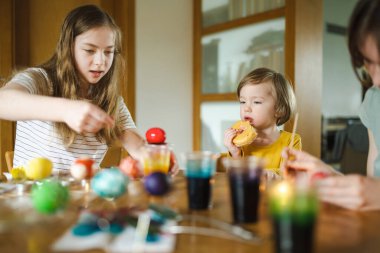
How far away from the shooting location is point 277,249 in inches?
22.7

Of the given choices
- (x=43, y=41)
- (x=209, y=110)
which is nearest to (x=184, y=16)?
(x=209, y=110)

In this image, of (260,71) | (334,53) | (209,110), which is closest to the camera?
(260,71)

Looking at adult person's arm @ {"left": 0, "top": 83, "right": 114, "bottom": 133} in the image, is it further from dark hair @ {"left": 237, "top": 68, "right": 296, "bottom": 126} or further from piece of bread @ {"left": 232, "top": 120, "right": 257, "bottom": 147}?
dark hair @ {"left": 237, "top": 68, "right": 296, "bottom": 126}

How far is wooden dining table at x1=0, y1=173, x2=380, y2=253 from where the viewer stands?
65 centimetres

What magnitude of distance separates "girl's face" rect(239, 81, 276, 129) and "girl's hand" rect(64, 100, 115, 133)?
100 centimetres

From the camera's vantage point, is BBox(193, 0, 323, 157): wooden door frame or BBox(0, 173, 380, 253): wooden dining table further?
BBox(193, 0, 323, 157): wooden door frame

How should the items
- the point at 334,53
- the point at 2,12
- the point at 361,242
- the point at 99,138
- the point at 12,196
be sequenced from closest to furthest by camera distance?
the point at 361,242
the point at 12,196
the point at 99,138
the point at 2,12
the point at 334,53

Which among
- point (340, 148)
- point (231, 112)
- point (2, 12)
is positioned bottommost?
point (340, 148)

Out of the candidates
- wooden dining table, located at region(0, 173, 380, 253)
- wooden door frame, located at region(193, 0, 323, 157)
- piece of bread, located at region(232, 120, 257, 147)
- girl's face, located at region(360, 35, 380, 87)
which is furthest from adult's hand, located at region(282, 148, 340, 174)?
wooden door frame, located at region(193, 0, 323, 157)

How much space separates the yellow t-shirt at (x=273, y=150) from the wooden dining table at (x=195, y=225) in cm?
86

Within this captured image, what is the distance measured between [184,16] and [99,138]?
2.10 meters

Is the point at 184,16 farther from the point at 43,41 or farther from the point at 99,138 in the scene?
the point at 99,138

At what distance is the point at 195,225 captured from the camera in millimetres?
769

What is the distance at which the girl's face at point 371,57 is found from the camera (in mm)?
957
